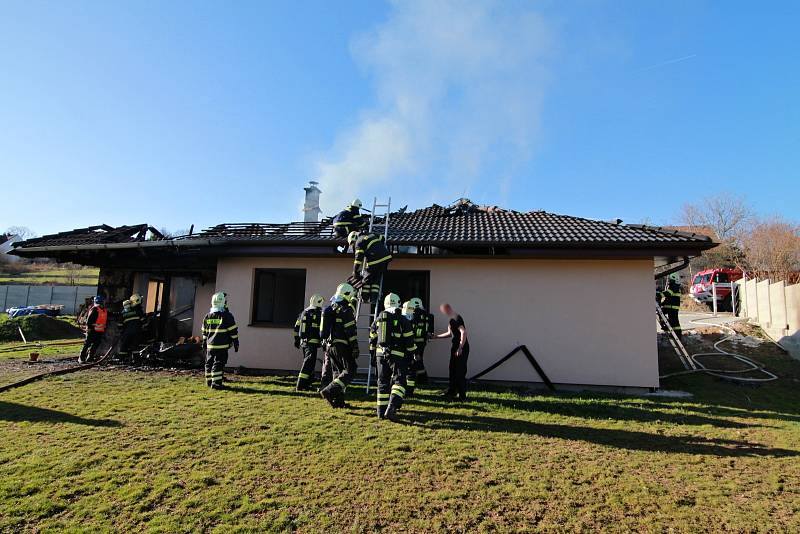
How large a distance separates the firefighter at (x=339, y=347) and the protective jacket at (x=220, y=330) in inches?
91.2

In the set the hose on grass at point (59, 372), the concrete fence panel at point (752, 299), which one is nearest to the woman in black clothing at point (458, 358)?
the hose on grass at point (59, 372)

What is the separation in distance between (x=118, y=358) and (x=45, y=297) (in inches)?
1019

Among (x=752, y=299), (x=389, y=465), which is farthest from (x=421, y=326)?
(x=752, y=299)

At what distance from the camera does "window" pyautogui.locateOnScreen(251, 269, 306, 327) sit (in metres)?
9.69

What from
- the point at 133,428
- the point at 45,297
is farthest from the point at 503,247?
the point at 45,297

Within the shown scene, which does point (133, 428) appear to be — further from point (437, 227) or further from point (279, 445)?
point (437, 227)

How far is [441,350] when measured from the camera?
8.70m

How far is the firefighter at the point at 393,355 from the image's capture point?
5.81 metres

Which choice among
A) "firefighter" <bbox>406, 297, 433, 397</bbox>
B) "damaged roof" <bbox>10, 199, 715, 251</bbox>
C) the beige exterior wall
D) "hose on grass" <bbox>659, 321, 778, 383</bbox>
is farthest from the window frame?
"hose on grass" <bbox>659, 321, 778, 383</bbox>

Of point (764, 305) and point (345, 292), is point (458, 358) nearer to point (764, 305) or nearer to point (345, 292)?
point (345, 292)

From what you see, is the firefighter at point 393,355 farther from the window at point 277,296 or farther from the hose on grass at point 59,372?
the hose on grass at point 59,372

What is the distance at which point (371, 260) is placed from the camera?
298 inches

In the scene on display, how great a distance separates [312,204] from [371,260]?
6.13 metres

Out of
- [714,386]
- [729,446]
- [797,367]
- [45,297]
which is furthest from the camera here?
[45,297]
